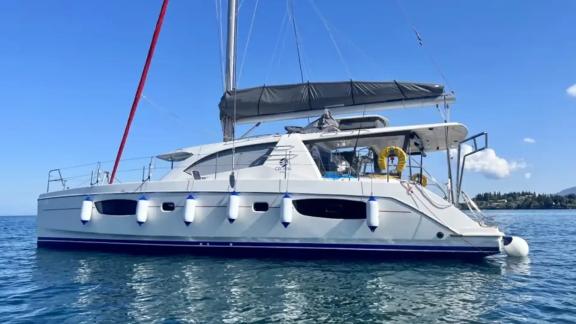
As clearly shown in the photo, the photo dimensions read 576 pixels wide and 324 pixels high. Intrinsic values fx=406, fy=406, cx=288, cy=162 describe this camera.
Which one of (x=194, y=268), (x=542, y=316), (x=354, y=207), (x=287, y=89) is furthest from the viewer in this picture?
(x=287, y=89)

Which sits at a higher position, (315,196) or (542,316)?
(315,196)

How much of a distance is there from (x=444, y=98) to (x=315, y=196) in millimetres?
3950

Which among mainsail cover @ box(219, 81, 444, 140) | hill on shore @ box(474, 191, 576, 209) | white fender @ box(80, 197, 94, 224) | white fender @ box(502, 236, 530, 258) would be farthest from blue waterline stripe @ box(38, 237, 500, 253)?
hill on shore @ box(474, 191, 576, 209)

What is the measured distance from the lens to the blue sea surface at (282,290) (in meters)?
4.87

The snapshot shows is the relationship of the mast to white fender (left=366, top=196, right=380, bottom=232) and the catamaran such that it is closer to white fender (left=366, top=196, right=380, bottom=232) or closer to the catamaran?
the catamaran

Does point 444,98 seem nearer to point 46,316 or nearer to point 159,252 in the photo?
point 159,252

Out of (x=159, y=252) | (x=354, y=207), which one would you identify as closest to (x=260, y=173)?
(x=354, y=207)

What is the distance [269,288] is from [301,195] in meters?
2.89

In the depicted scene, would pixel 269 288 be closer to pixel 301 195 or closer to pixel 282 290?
pixel 282 290

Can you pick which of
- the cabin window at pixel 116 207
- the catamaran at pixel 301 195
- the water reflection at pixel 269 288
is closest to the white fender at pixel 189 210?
the catamaran at pixel 301 195

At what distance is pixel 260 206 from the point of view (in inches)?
346

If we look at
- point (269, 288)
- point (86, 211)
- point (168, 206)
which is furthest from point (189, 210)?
point (269, 288)

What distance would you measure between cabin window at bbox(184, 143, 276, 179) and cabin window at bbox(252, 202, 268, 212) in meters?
1.13

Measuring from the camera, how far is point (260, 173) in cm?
924
